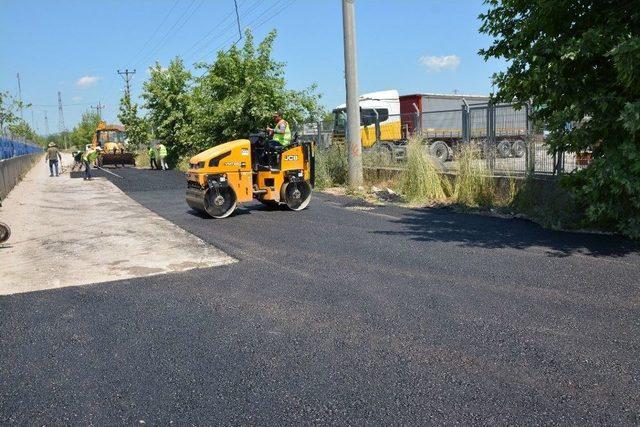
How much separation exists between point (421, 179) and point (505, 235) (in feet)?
16.2

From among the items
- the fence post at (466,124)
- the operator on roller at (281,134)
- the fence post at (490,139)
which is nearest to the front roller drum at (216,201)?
the operator on roller at (281,134)

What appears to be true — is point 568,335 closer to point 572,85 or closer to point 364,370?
point 364,370

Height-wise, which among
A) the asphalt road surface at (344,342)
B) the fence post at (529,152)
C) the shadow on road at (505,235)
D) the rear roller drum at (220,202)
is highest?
the fence post at (529,152)

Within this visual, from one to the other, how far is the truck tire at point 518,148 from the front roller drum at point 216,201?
5996 millimetres

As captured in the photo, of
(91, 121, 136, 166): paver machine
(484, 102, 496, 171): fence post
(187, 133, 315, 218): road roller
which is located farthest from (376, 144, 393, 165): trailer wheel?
(91, 121, 136, 166): paver machine

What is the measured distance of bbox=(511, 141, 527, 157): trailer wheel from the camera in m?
11.9

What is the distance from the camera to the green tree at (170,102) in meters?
30.9

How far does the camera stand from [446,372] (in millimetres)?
3811

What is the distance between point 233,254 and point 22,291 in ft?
8.60

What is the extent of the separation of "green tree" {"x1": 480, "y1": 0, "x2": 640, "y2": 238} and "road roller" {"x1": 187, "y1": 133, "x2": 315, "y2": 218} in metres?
4.68

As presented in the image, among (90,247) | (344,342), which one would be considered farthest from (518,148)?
(344,342)

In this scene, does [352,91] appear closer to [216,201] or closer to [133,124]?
[216,201]

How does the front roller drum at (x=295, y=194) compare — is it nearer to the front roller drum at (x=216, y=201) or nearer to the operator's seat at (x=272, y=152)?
the operator's seat at (x=272, y=152)

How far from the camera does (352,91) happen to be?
52.7 ft
